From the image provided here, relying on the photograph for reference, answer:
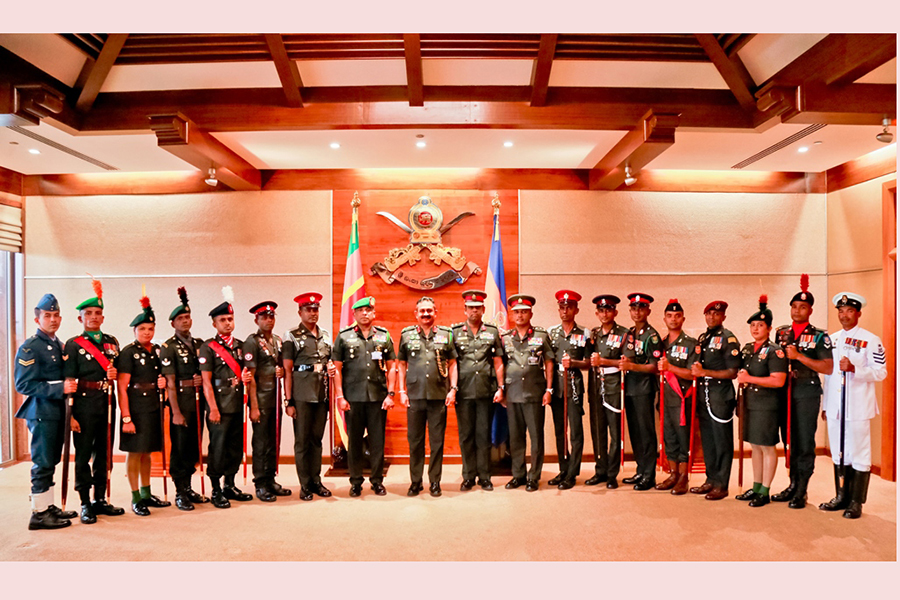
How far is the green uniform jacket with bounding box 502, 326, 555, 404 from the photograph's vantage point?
17.1 feet

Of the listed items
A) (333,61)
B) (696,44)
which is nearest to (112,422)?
(333,61)

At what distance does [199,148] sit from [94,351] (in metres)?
1.84

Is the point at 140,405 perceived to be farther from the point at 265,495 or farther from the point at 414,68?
the point at 414,68

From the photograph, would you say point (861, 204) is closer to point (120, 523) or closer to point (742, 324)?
point (742, 324)

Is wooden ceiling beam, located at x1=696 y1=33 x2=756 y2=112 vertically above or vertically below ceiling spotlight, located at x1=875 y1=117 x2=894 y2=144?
above

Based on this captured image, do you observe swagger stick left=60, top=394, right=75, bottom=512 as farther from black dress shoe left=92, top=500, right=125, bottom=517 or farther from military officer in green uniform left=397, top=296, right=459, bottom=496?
military officer in green uniform left=397, top=296, right=459, bottom=496

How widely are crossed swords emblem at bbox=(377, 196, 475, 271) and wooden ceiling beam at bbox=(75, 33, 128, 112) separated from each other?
291cm

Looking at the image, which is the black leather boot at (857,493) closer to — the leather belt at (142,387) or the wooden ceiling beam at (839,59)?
the wooden ceiling beam at (839,59)

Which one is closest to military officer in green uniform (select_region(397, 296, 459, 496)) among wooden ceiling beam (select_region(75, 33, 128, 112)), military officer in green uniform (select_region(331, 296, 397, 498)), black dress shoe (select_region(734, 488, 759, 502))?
military officer in green uniform (select_region(331, 296, 397, 498))

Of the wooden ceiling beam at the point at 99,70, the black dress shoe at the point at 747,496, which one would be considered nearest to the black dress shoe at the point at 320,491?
the black dress shoe at the point at 747,496

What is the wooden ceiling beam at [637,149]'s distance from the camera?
4723mm

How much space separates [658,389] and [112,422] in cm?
470

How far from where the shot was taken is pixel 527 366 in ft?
17.2

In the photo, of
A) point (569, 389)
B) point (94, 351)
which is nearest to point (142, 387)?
point (94, 351)
